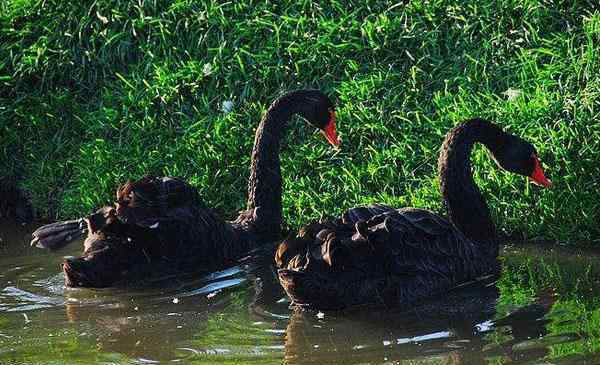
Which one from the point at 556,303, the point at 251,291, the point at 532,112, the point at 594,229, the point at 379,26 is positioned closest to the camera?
the point at 556,303

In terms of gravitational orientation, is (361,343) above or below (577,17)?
below

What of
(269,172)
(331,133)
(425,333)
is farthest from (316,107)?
(425,333)

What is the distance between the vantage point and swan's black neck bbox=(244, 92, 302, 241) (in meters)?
6.34

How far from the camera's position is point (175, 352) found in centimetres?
481

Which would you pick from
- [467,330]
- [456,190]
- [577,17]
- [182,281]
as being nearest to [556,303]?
[467,330]

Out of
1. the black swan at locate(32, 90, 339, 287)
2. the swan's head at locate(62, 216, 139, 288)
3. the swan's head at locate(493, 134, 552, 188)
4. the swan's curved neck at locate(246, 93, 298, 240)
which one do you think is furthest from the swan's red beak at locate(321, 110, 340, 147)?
the swan's head at locate(62, 216, 139, 288)

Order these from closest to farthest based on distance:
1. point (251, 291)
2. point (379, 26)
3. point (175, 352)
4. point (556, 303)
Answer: point (175, 352) → point (556, 303) → point (251, 291) → point (379, 26)

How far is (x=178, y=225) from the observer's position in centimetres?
594

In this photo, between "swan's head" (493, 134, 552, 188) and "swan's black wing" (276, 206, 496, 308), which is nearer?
"swan's black wing" (276, 206, 496, 308)

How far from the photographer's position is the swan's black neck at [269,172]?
20.8 feet

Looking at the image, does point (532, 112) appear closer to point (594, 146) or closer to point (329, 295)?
point (594, 146)

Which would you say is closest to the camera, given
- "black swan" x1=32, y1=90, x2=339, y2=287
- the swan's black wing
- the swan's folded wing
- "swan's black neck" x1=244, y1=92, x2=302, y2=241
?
→ the swan's black wing

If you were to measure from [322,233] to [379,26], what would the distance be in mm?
2261

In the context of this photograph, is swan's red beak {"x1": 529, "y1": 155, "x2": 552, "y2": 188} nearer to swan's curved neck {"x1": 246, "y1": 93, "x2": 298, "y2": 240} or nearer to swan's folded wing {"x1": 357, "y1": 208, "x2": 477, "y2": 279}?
swan's folded wing {"x1": 357, "y1": 208, "x2": 477, "y2": 279}
